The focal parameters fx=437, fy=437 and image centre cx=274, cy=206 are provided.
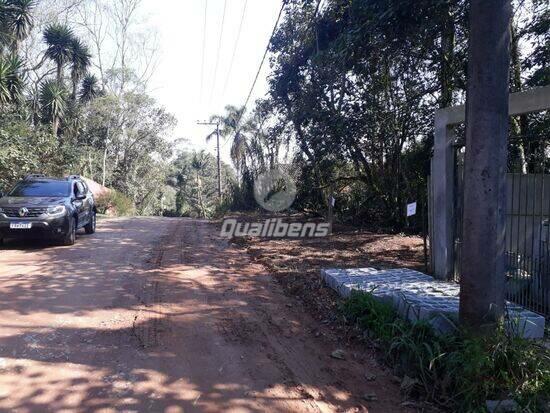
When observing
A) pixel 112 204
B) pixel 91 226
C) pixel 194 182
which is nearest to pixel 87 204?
pixel 91 226

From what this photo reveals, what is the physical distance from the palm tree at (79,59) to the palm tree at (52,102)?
2459mm

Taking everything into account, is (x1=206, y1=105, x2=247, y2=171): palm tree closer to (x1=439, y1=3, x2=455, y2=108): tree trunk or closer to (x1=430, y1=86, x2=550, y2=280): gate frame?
(x1=439, y1=3, x2=455, y2=108): tree trunk

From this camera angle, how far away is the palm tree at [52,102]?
21.6 meters

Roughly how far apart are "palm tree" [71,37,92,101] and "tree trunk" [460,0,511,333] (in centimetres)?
Result: 2430

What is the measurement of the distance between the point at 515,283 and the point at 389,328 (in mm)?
2086

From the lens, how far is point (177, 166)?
2135 inches

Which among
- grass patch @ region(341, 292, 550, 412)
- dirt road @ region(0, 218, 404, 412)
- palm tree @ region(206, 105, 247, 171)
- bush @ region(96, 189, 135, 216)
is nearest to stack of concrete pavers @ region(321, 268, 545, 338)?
grass patch @ region(341, 292, 550, 412)

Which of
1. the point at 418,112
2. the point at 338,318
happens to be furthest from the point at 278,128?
Answer: the point at 338,318

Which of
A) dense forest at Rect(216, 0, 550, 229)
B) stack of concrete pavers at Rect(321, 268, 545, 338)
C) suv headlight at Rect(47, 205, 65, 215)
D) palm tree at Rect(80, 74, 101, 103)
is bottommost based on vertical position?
stack of concrete pavers at Rect(321, 268, 545, 338)

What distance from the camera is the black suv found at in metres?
9.42

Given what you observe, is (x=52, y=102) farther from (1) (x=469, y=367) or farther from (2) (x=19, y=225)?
(1) (x=469, y=367)

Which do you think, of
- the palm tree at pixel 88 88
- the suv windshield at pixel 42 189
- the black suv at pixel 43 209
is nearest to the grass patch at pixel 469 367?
the black suv at pixel 43 209

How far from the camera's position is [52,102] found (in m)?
21.5

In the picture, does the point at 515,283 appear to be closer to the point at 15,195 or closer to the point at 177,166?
the point at 15,195
